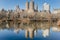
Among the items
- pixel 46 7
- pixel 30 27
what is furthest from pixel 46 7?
pixel 30 27

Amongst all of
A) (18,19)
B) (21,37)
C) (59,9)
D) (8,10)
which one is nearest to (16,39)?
(21,37)

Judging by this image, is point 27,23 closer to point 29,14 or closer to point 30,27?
point 30,27

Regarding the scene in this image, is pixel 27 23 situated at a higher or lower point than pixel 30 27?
higher

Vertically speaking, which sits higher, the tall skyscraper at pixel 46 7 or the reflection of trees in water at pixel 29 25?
the tall skyscraper at pixel 46 7

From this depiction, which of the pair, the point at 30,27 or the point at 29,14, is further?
the point at 29,14

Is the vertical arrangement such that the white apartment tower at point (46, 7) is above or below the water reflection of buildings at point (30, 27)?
above

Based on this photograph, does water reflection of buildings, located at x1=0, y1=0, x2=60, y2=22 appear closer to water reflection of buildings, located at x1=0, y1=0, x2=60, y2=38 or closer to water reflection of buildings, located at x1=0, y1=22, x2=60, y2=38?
water reflection of buildings, located at x1=0, y1=0, x2=60, y2=38

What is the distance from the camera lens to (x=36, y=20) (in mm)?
5457

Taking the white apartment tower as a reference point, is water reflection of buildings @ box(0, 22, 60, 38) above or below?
below

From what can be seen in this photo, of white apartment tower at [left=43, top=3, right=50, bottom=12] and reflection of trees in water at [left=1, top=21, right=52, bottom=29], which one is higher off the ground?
white apartment tower at [left=43, top=3, right=50, bottom=12]

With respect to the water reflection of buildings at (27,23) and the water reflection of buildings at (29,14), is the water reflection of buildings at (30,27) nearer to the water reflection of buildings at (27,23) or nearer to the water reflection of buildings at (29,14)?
the water reflection of buildings at (27,23)

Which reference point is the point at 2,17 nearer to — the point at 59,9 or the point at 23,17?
the point at 23,17

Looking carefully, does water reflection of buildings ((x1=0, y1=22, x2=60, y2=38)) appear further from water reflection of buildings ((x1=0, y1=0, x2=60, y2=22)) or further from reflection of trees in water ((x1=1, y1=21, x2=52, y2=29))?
water reflection of buildings ((x1=0, y1=0, x2=60, y2=22))

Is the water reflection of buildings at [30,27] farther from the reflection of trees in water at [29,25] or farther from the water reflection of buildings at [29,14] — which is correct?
the water reflection of buildings at [29,14]
